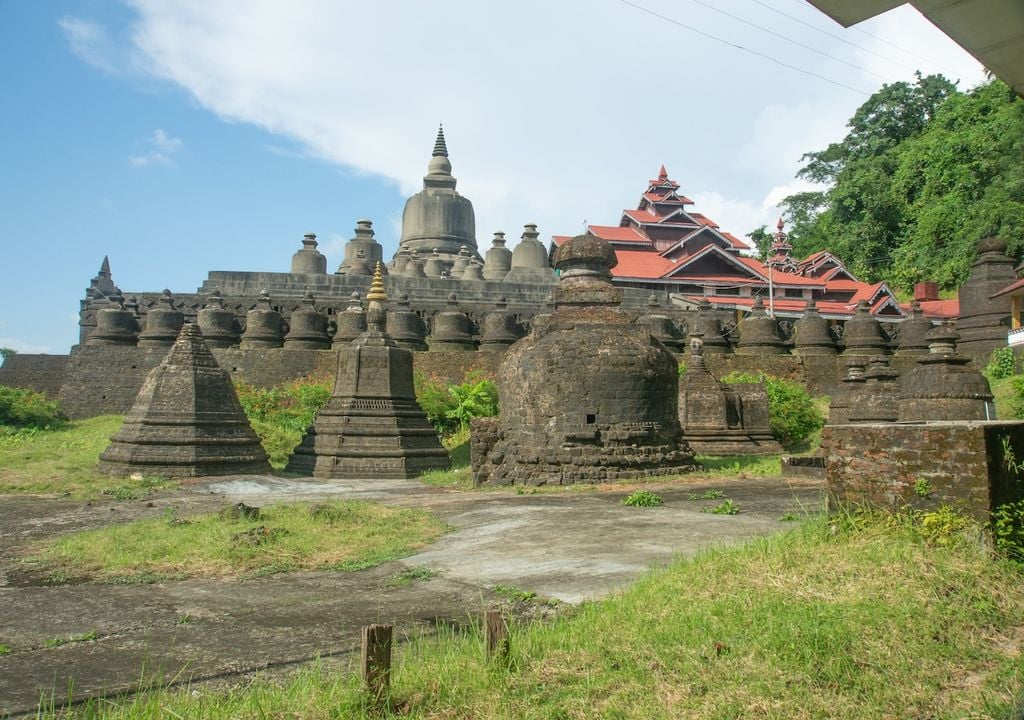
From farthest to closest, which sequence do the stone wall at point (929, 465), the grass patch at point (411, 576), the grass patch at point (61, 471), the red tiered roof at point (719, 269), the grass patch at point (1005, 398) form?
the red tiered roof at point (719, 269) → the grass patch at point (1005, 398) → the grass patch at point (61, 471) → the grass patch at point (411, 576) → the stone wall at point (929, 465)

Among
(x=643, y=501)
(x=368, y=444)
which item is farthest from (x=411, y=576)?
(x=368, y=444)

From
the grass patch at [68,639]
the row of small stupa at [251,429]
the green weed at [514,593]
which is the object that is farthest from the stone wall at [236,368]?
the grass patch at [68,639]

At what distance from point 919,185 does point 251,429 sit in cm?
3641

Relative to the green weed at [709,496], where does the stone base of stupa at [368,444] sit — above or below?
above

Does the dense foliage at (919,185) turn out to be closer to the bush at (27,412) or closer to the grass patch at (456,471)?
the grass patch at (456,471)

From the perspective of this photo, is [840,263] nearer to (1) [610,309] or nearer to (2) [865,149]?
(2) [865,149]

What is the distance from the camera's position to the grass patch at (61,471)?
1176 centimetres

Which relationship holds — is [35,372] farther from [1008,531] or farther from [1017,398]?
[1008,531]

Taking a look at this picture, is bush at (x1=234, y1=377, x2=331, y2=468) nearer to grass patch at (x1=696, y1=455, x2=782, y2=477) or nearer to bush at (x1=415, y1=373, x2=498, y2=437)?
bush at (x1=415, y1=373, x2=498, y2=437)

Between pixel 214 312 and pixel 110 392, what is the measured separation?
376 centimetres

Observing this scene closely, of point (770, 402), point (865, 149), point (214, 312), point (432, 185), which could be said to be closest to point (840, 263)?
point (865, 149)

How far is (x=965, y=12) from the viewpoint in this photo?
3.35 m

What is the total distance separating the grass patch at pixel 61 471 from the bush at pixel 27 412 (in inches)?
61.7

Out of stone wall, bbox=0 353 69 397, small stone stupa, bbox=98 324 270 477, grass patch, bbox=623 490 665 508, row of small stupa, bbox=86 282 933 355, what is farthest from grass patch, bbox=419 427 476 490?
stone wall, bbox=0 353 69 397
